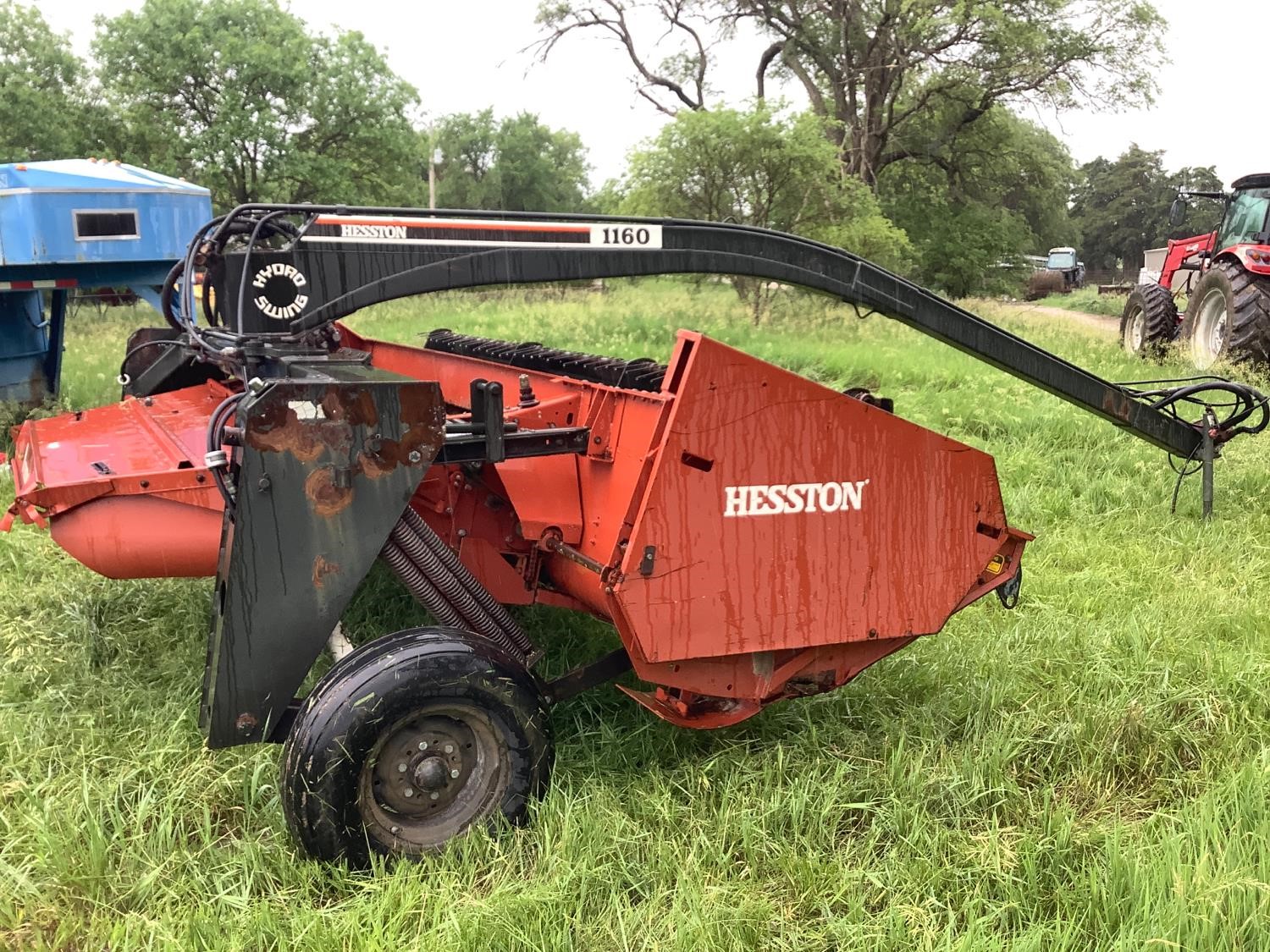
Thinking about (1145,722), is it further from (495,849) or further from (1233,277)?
(1233,277)

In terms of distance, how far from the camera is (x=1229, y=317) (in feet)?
30.9

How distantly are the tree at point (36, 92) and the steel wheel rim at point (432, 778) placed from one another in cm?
2884

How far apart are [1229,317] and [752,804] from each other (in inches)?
354

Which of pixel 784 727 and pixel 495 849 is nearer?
pixel 495 849

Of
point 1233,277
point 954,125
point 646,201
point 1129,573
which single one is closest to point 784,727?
point 1129,573

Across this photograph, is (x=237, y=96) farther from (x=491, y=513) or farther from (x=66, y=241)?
(x=491, y=513)

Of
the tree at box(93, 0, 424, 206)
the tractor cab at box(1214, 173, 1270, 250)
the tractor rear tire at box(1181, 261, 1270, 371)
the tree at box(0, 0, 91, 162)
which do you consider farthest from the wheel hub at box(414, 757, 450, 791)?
the tree at box(0, 0, 91, 162)

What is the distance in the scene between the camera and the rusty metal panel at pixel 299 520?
7.54 ft

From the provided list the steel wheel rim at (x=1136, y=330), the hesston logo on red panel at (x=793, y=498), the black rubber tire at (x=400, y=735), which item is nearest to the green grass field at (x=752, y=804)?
the black rubber tire at (x=400, y=735)

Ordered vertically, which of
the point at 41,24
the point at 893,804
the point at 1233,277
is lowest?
the point at 893,804

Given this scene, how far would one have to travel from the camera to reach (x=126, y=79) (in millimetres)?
26859

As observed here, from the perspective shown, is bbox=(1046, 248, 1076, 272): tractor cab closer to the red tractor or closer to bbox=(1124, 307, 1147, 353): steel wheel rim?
the red tractor

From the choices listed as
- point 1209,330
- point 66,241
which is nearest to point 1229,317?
point 1209,330

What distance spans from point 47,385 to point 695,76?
23.4 meters
